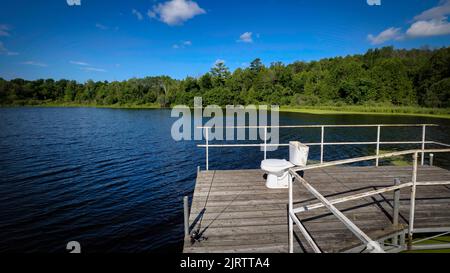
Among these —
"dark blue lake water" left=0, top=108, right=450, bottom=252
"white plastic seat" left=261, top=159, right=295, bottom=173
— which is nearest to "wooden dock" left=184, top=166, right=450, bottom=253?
"white plastic seat" left=261, top=159, right=295, bottom=173

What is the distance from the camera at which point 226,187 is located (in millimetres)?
6008

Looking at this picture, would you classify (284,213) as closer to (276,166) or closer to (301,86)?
(276,166)

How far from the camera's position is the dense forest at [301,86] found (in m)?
55.4

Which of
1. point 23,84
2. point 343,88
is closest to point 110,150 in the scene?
point 343,88

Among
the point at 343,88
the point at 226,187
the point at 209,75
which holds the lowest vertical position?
the point at 226,187

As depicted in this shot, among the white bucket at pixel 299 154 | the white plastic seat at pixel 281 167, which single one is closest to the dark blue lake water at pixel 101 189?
the white plastic seat at pixel 281 167

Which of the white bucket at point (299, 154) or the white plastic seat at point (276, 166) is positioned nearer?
the white plastic seat at point (276, 166)

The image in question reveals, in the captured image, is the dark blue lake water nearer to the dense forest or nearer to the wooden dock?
the wooden dock

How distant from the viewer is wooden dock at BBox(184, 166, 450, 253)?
3740 millimetres

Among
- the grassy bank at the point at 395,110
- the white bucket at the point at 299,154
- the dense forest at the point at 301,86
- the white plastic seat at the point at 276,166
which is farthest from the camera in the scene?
the dense forest at the point at 301,86

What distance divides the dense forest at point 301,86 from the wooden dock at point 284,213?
52.4m

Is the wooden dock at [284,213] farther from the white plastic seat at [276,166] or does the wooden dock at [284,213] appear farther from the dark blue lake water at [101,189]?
the dark blue lake water at [101,189]
